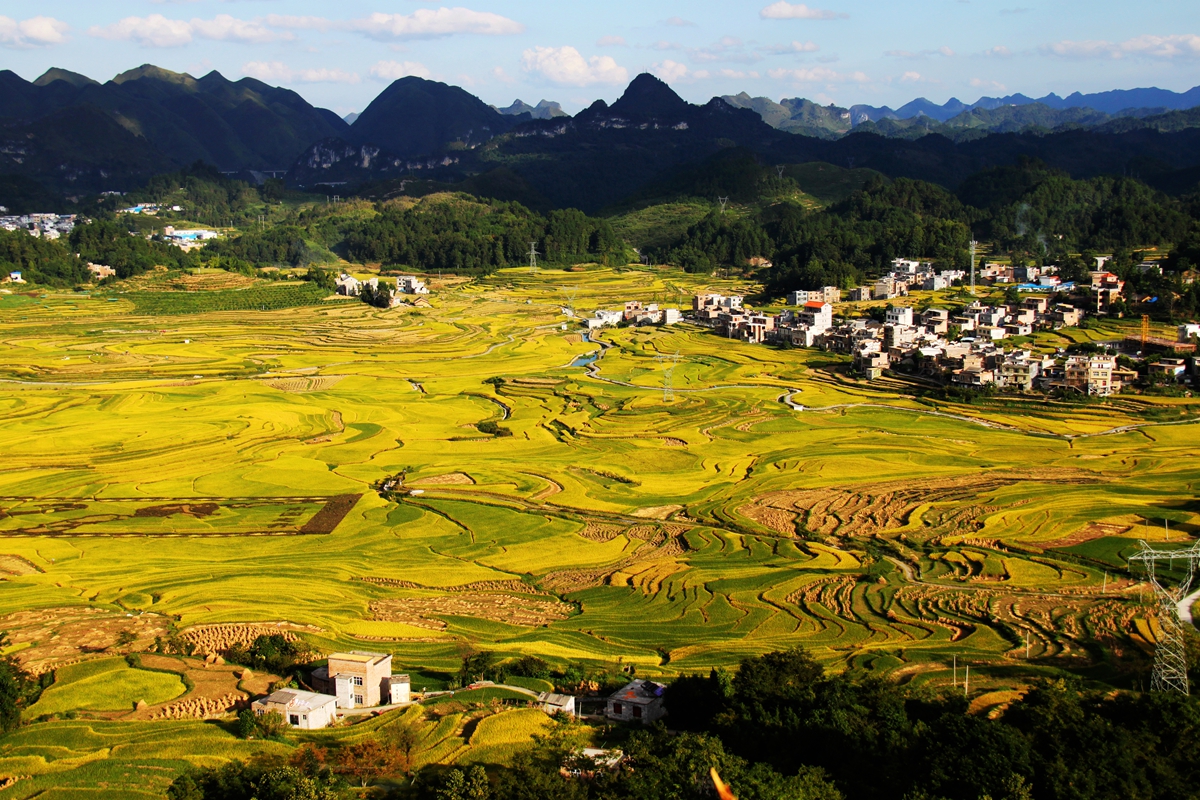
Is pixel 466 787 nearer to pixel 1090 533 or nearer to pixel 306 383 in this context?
pixel 1090 533

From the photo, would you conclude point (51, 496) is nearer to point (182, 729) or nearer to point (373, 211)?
point (182, 729)

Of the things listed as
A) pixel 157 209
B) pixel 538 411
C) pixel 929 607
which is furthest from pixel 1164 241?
pixel 157 209

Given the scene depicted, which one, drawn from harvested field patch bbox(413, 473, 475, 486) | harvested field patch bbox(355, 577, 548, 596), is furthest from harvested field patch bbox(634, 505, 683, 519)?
harvested field patch bbox(355, 577, 548, 596)

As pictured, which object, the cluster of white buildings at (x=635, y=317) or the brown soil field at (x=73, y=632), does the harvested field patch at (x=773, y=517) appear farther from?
the cluster of white buildings at (x=635, y=317)

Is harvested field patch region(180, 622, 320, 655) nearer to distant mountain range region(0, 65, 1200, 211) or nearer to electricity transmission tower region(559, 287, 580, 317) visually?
electricity transmission tower region(559, 287, 580, 317)

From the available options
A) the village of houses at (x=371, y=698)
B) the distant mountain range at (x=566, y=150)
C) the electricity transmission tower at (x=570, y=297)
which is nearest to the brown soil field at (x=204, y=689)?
the village of houses at (x=371, y=698)
